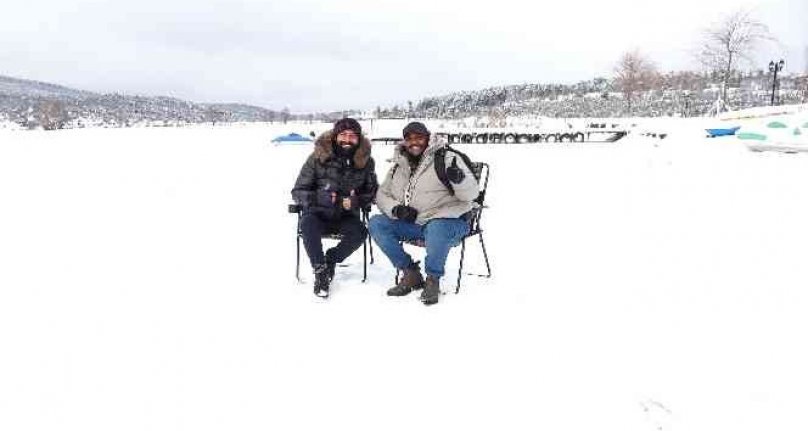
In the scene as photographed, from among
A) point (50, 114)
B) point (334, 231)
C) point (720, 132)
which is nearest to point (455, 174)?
point (334, 231)

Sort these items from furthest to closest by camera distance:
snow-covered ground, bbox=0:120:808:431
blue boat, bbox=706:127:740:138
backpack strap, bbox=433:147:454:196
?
blue boat, bbox=706:127:740:138, backpack strap, bbox=433:147:454:196, snow-covered ground, bbox=0:120:808:431

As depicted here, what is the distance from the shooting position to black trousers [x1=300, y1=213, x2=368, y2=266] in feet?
13.3

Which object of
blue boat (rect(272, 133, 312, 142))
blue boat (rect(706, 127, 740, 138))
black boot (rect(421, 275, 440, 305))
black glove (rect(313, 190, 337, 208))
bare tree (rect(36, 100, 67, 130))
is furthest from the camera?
bare tree (rect(36, 100, 67, 130))

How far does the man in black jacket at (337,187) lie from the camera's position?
4.13 metres

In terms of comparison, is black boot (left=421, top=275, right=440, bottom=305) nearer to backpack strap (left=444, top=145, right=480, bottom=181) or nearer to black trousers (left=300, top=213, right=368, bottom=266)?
black trousers (left=300, top=213, right=368, bottom=266)

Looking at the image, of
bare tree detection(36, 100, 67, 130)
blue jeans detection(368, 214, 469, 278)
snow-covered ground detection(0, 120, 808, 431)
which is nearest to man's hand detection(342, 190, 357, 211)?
blue jeans detection(368, 214, 469, 278)

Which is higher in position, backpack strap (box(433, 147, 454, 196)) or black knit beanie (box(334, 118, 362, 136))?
black knit beanie (box(334, 118, 362, 136))

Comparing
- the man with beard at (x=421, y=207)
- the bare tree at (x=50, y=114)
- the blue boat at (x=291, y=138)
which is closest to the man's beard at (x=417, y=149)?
the man with beard at (x=421, y=207)

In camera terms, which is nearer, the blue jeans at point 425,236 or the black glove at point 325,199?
the blue jeans at point 425,236

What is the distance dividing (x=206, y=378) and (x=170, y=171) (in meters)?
10.0

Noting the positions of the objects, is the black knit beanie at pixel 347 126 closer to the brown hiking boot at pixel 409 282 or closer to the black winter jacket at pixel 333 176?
the black winter jacket at pixel 333 176

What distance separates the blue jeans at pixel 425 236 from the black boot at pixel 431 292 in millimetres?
41

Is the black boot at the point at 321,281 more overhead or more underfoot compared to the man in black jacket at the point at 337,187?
more underfoot

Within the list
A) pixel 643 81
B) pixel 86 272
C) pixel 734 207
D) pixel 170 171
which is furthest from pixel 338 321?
pixel 643 81
